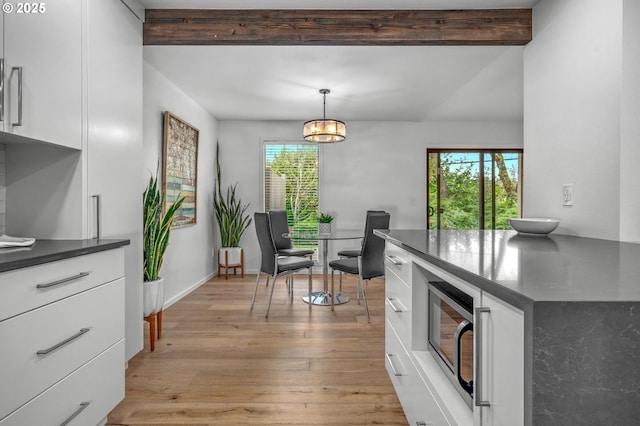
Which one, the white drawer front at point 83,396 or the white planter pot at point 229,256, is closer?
the white drawer front at point 83,396

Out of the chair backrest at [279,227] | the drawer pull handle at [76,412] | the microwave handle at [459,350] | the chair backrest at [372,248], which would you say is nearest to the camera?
the microwave handle at [459,350]

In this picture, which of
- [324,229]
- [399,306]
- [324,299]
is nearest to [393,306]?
[399,306]

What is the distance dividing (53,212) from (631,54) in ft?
9.74

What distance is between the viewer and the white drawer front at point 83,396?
3.71 feet

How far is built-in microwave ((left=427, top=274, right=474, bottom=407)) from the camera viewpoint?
100 cm

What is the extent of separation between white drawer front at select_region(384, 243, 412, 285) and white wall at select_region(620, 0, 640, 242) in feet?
3.57

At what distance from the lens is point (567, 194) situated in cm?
200

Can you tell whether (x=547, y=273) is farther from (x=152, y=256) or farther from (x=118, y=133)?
(x=152, y=256)

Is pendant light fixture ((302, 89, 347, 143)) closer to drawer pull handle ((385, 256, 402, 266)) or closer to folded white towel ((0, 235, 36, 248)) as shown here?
drawer pull handle ((385, 256, 402, 266))

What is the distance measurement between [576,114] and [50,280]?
8.62ft

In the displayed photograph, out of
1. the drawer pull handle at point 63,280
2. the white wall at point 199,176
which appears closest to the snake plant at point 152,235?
the white wall at point 199,176

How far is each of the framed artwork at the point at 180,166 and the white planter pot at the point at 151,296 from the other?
1132mm

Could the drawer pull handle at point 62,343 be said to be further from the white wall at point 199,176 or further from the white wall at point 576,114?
the white wall at point 576,114

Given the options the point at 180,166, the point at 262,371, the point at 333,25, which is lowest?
the point at 262,371
